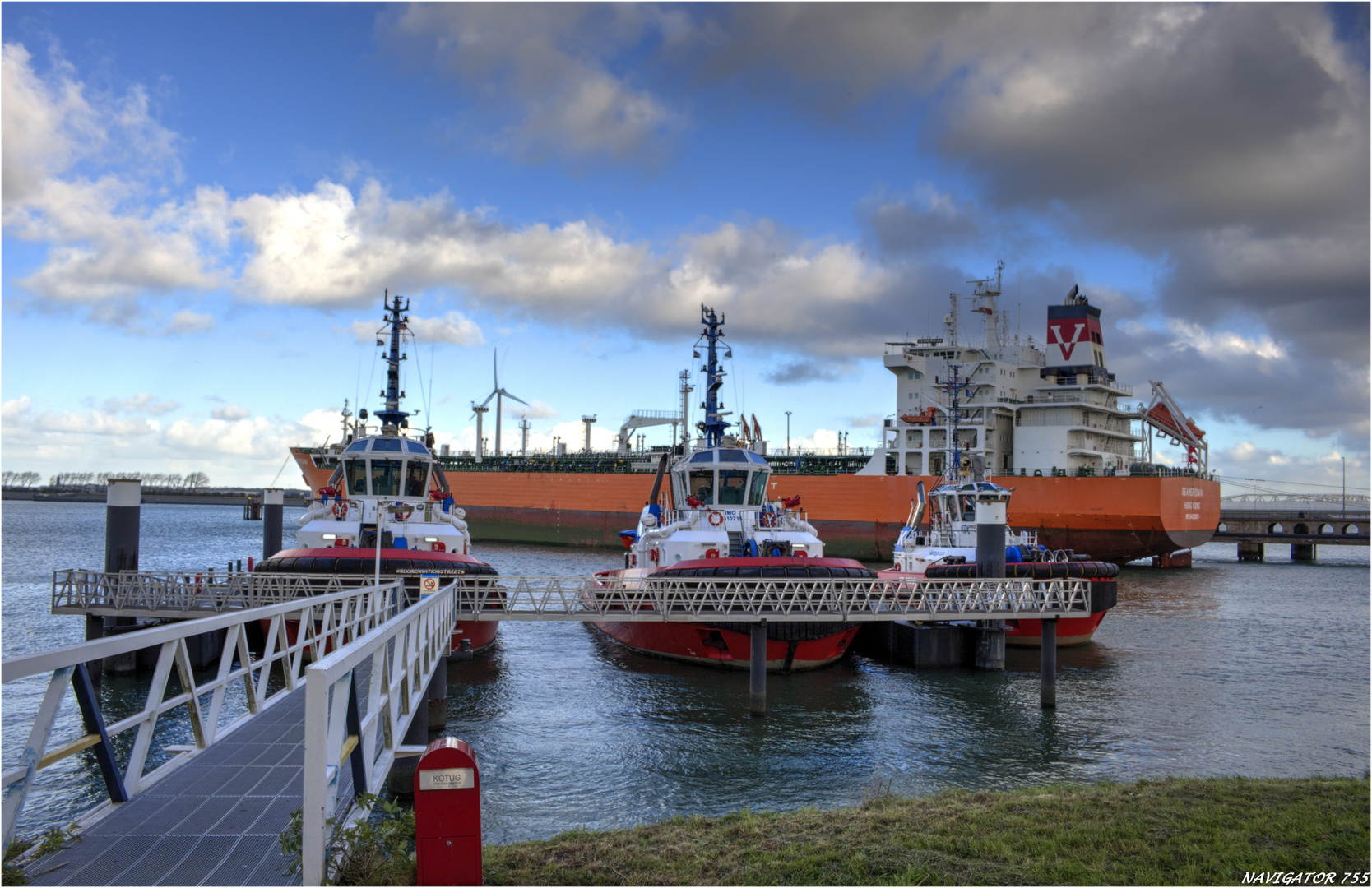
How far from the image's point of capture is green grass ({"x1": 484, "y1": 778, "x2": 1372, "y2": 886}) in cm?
866

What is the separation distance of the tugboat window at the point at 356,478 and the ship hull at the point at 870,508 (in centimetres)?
4071

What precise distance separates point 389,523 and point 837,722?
17.0 m

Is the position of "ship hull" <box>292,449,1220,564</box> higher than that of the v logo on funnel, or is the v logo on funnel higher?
the v logo on funnel

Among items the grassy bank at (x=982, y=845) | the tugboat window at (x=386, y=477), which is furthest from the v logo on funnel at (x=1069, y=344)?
the grassy bank at (x=982, y=845)

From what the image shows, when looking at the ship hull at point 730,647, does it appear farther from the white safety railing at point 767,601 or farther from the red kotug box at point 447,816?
the red kotug box at point 447,816

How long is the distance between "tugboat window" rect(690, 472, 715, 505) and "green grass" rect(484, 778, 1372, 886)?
61.8 feet

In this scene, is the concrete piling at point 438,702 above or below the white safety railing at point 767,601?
below

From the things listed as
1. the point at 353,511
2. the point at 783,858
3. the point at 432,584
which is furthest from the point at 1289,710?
the point at 353,511

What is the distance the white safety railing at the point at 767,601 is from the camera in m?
21.9

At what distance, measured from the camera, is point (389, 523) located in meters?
30.2

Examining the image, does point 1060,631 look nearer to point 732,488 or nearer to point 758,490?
point 758,490

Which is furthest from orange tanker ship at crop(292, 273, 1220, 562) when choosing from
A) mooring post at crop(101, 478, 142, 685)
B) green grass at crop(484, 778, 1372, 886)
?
green grass at crop(484, 778, 1372, 886)

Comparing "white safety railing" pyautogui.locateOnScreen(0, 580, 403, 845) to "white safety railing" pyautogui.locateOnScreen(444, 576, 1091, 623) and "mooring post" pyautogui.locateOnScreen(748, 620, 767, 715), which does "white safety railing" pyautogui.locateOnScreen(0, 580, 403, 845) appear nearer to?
"white safety railing" pyautogui.locateOnScreen(444, 576, 1091, 623)

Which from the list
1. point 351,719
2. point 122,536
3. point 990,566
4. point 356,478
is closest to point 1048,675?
point 990,566
